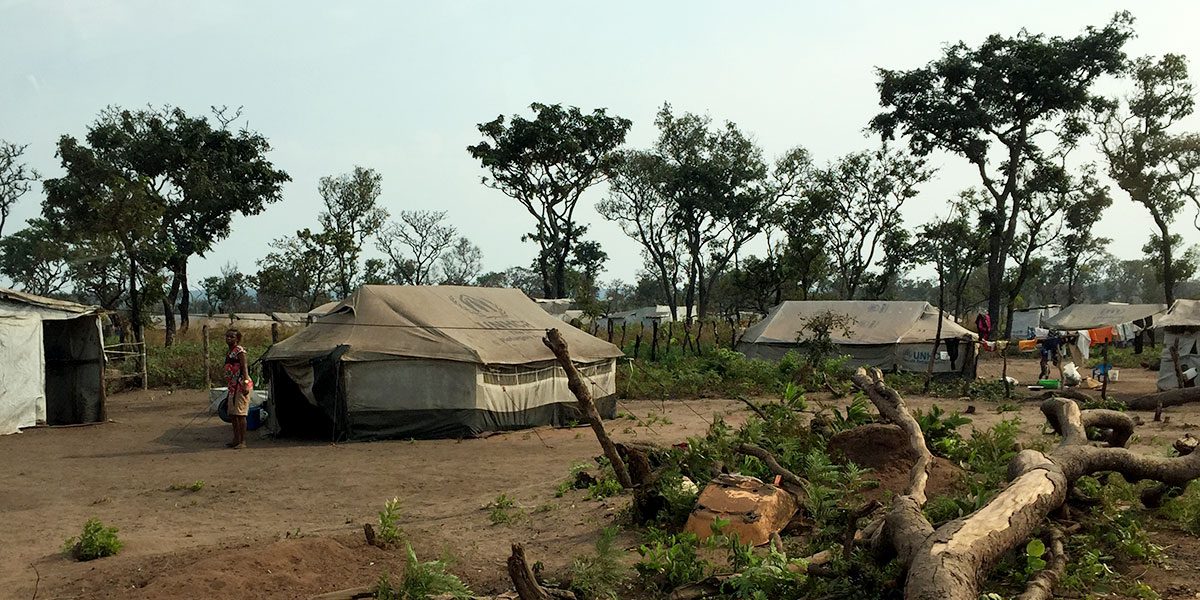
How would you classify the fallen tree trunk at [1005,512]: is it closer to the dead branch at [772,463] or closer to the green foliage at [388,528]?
the dead branch at [772,463]

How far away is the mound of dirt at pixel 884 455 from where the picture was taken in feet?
25.7

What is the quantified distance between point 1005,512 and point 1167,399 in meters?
10.1

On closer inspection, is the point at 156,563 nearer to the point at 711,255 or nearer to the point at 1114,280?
the point at 711,255

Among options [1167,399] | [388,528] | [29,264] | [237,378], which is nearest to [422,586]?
[388,528]

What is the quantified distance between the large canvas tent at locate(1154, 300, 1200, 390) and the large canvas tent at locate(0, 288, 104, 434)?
794 inches

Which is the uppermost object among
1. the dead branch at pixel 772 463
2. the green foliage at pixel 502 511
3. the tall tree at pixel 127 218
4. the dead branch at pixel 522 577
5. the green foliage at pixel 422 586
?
the tall tree at pixel 127 218

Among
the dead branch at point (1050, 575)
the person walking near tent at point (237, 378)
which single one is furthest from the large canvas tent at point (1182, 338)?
the person walking near tent at point (237, 378)

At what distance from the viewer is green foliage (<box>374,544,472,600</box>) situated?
18.1 feet

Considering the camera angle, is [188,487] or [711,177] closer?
[188,487]

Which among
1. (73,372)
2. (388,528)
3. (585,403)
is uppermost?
(73,372)

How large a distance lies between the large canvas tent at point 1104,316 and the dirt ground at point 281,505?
86.1 ft

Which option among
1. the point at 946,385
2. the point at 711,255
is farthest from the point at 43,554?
the point at 711,255

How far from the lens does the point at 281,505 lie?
29.6 feet

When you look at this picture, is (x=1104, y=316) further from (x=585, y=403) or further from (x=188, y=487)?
(x=188, y=487)
